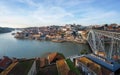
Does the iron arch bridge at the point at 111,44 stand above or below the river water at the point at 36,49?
above

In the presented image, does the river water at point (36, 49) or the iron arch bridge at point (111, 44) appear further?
the river water at point (36, 49)

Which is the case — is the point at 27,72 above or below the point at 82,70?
above

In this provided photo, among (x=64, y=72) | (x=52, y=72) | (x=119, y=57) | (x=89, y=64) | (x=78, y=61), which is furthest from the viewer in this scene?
(x=119, y=57)

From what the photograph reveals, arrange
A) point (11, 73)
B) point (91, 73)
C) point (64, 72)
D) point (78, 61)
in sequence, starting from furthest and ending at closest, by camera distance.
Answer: point (78, 61) < point (91, 73) < point (64, 72) < point (11, 73)

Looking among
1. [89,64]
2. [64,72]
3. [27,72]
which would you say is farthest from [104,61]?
[27,72]

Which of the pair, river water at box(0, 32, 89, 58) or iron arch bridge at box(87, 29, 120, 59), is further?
river water at box(0, 32, 89, 58)

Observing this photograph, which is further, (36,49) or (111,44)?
(36,49)

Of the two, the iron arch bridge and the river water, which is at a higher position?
the iron arch bridge

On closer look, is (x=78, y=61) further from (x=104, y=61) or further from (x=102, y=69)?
(x=102, y=69)

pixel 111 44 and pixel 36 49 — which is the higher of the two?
pixel 111 44

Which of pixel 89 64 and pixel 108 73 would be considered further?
pixel 89 64
